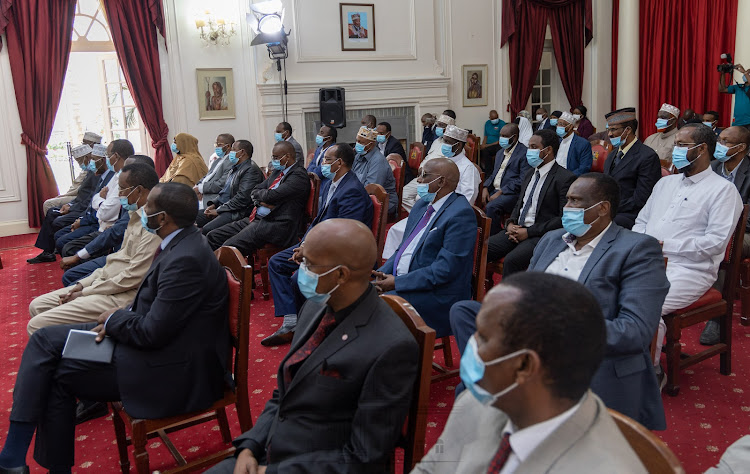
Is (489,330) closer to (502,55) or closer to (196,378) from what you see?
(196,378)

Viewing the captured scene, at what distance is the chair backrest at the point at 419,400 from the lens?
1.68 metres

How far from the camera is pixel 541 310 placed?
1093 mm

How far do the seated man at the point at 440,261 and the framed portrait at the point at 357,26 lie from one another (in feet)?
22.2

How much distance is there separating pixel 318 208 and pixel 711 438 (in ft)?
10.2

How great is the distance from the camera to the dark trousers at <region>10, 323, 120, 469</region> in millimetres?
2189

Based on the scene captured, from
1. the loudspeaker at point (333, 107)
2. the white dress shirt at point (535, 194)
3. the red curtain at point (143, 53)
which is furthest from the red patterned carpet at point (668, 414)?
the loudspeaker at point (333, 107)

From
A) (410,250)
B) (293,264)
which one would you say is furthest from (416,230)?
(293,264)

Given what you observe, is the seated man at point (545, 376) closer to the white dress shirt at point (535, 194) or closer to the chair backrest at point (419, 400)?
the chair backrest at point (419, 400)

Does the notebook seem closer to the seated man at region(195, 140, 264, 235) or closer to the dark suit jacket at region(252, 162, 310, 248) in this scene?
the dark suit jacket at region(252, 162, 310, 248)

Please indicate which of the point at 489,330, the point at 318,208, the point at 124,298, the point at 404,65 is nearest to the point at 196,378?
the point at 124,298

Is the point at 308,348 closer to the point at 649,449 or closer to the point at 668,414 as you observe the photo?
the point at 649,449

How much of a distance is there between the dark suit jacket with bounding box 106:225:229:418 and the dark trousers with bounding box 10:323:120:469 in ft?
0.43

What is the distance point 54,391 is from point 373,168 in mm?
3733

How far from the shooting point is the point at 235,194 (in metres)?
5.59
